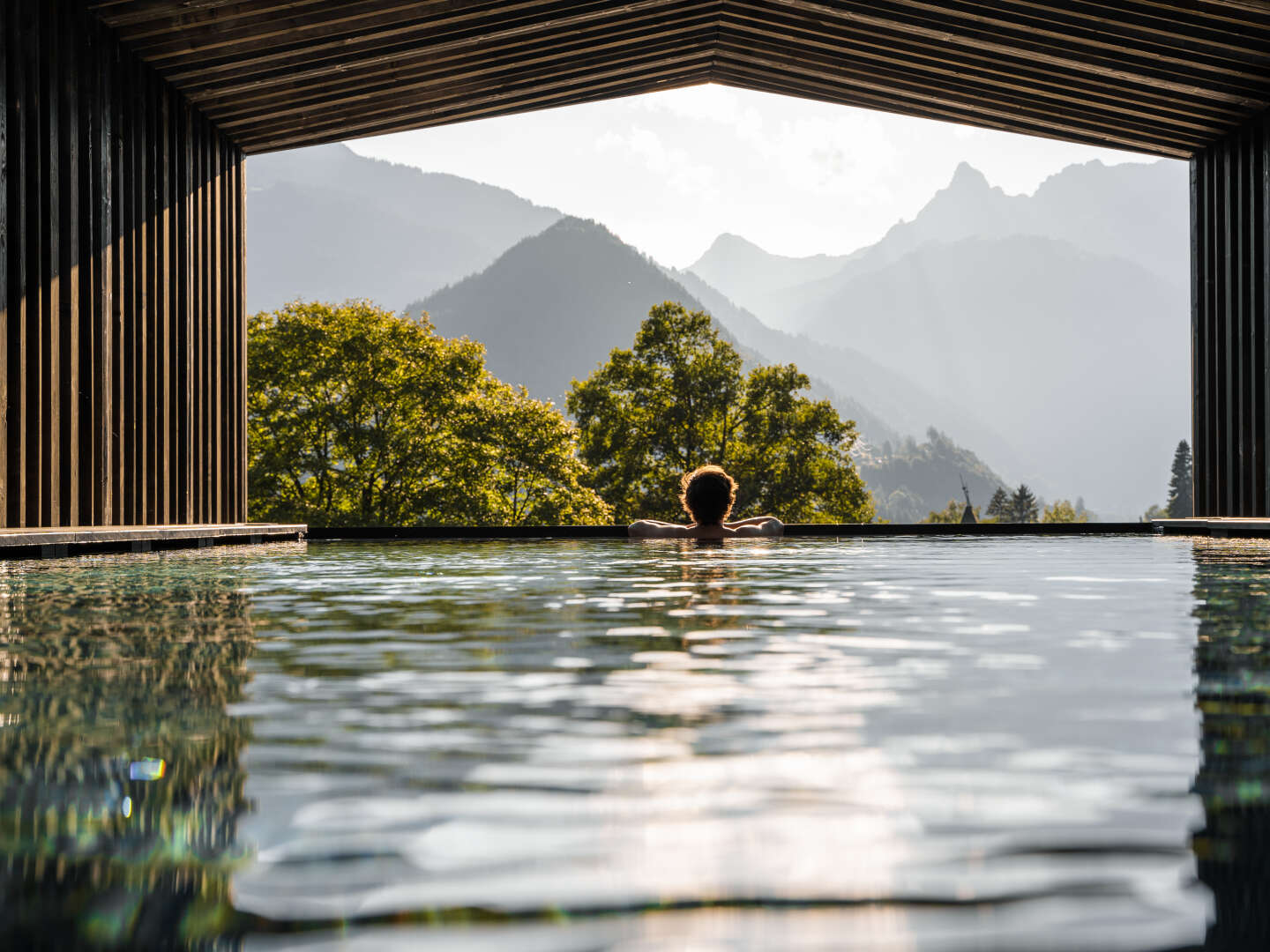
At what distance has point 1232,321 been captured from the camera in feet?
49.6

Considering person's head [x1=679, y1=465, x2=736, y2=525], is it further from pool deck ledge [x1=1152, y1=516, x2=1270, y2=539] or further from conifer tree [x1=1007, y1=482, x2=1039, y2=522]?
conifer tree [x1=1007, y1=482, x2=1039, y2=522]

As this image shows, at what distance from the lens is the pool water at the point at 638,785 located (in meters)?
0.96

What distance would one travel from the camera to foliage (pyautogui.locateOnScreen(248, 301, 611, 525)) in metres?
30.1

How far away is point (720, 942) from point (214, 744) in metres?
1.01

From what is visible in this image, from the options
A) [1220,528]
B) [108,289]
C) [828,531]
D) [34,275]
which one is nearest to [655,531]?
[828,531]

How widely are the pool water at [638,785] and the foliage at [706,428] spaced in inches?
1189

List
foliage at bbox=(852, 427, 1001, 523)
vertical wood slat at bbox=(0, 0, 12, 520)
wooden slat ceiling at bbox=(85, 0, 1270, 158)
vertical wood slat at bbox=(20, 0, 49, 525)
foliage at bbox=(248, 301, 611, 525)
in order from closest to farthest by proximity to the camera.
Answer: vertical wood slat at bbox=(0, 0, 12, 520), vertical wood slat at bbox=(20, 0, 49, 525), wooden slat ceiling at bbox=(85, 0, 1270, 158), foliage at bbox=(248, 301, 611, 525), foliage at bbox=(852, 427, 1001, 523)

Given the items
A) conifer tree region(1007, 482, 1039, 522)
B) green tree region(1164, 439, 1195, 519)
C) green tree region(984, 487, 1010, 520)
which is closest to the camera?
green tree region(984, 487, 1010, 520)

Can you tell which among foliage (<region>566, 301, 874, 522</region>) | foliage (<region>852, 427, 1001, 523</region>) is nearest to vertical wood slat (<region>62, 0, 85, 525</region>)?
foliage (<region>566, 301, 874, 522</region>)

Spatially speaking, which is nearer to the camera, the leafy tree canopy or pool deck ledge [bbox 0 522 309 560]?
pool deck ledge [bbox 0 522 309 560]

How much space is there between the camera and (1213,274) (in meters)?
15.6

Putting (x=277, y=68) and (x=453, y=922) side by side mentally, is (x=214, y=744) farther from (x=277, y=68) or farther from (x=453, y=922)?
(x=277, y=68)

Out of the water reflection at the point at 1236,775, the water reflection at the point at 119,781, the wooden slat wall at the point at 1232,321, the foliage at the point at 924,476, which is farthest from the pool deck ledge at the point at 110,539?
the foliage at the point at 924,476

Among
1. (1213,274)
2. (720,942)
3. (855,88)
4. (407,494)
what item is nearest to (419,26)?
(855,88)
